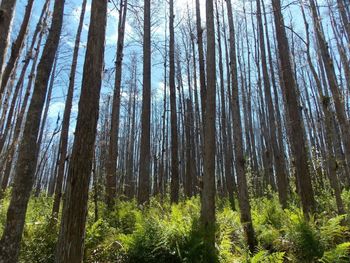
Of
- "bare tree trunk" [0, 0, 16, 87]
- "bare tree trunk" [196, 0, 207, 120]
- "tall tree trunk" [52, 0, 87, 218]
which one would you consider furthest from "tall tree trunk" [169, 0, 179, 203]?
"bare tree trunk" [0, 0, 16, 87]

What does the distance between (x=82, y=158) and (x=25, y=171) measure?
179cm

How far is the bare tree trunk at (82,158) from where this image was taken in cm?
353

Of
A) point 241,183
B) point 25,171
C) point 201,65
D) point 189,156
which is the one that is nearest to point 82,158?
point 25,171

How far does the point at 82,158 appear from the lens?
12.1ft

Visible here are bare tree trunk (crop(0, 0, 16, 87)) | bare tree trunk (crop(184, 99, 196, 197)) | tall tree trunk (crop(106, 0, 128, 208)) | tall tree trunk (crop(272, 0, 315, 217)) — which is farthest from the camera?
bare tree trunk (crop(184, 99, 196, 197))

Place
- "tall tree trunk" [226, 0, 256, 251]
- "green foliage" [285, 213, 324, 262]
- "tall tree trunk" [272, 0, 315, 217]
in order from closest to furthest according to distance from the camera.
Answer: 1. "green foliage" [285, 213, 324, 262]
2. "tall tree trunk" [272, 0, 315, 217]
3. "tall tree trunk" [226, 0, 256, 251]

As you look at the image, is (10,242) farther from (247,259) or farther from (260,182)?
(260,182)

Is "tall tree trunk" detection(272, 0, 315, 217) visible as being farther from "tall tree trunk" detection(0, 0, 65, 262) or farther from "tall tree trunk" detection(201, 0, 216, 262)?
"tall tree trunk" detection(0, 0, 65, 262)

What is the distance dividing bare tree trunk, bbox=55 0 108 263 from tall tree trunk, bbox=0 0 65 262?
163 cm

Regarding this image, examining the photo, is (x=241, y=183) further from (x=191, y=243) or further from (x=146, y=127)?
(x=146, y=127)

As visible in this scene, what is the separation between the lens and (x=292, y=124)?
677cm

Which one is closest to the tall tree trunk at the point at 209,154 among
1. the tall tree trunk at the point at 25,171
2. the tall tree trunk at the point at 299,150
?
Result: the tall tree trunk at the point at 299,150

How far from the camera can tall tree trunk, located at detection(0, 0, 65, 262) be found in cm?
471

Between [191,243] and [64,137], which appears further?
[64,137]
